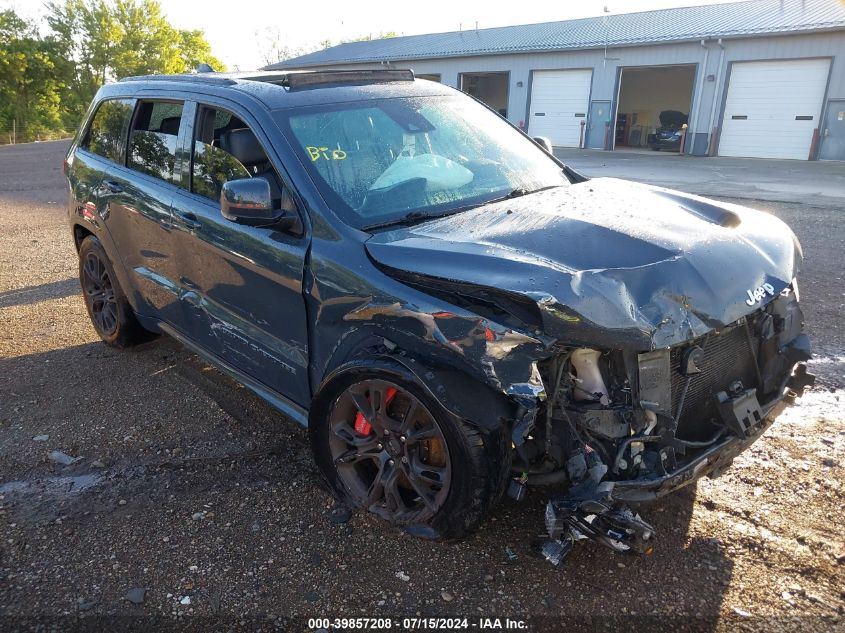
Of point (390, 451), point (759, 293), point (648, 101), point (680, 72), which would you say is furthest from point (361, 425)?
point (648, 101)

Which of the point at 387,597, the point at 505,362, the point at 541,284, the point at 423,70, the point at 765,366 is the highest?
the point at 423,70

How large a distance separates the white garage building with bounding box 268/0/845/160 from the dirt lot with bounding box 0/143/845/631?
55.1ft

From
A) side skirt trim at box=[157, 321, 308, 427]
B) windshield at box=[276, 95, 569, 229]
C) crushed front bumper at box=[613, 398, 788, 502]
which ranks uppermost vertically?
windshield at box=[276, 95, 569, 229]

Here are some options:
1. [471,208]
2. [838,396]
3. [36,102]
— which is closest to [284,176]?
[471,208]

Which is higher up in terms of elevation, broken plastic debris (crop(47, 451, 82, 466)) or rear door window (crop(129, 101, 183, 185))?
rear door window (crop(129, 101, 183, 185))

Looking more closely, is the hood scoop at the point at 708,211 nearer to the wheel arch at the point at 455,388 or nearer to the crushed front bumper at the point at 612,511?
the crushed front bumper at the point at 612,511

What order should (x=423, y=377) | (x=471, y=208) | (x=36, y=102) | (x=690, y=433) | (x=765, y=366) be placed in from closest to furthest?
(x=423, y=377), (x=690, y=433), (x=765, y=366), (x=471, y=208), (x=36, y=102)

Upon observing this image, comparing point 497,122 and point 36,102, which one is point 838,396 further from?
point 36,102

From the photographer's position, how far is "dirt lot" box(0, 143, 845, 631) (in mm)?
2424

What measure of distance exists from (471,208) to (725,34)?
78.6 ft

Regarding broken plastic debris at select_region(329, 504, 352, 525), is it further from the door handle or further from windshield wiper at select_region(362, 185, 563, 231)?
the door handle

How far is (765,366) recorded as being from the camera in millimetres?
2887

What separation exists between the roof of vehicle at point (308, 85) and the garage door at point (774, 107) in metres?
22.5

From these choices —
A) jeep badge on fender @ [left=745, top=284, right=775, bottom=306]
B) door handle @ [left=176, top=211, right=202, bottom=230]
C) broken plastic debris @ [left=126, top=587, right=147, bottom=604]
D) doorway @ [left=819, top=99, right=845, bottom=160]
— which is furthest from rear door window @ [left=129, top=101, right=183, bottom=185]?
doorway @ [left=819, top=99, right=845, bottom=160]
